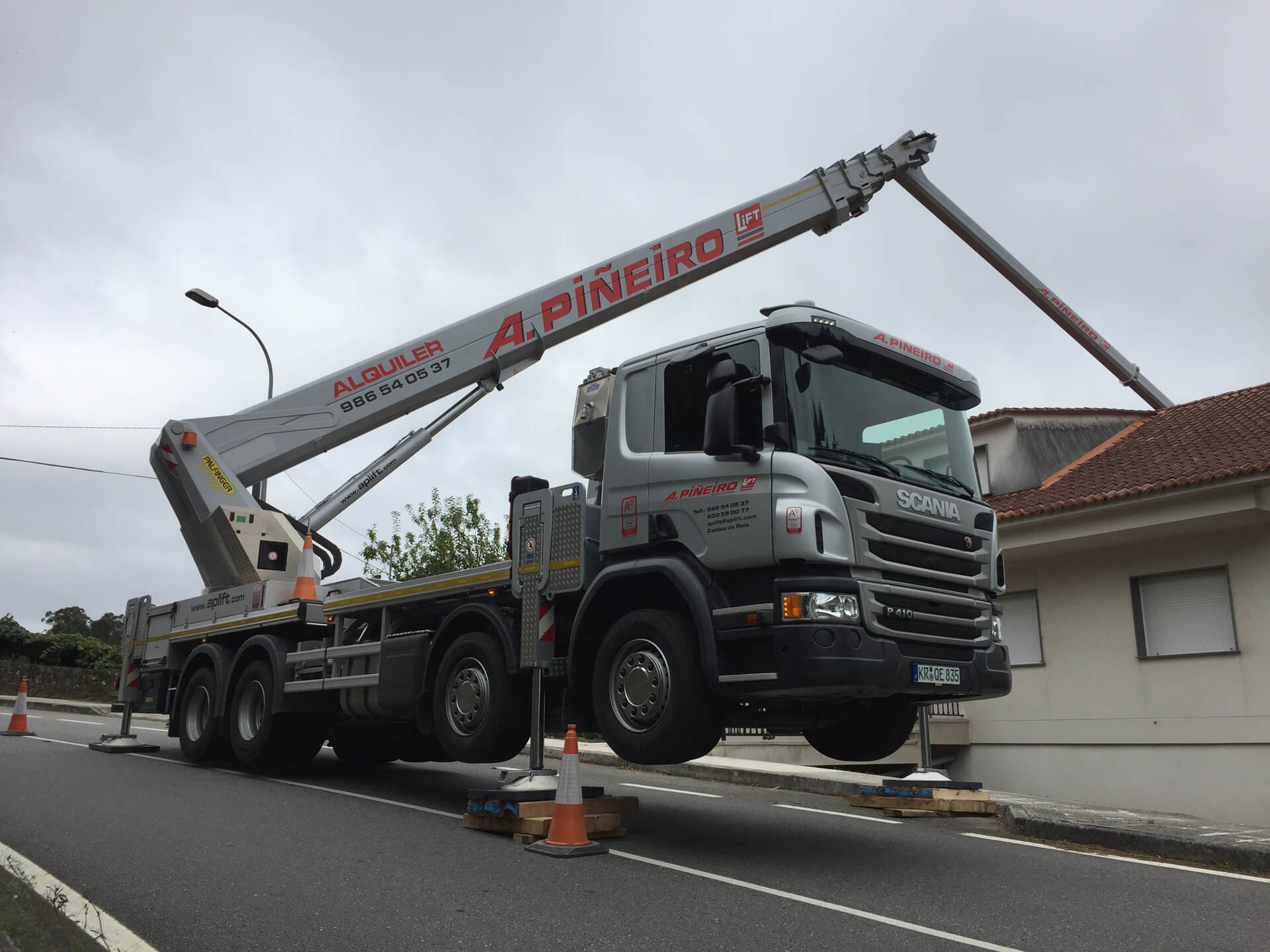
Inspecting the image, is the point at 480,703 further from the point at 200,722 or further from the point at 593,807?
the point at 200,722

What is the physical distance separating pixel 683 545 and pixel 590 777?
239 inches

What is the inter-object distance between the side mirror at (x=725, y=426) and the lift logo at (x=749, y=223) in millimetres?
5955

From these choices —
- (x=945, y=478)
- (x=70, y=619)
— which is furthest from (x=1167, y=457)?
(x=70, y=619)

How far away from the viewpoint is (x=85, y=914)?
4.45 meters

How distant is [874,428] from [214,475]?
701 centimetres

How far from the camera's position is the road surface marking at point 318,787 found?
8164 millimetres

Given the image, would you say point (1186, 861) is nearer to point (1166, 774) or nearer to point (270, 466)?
point (1166, 774)

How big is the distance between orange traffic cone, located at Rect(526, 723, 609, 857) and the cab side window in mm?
1968

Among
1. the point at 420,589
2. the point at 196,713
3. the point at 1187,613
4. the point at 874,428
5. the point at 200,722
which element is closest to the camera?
the point at 874,428

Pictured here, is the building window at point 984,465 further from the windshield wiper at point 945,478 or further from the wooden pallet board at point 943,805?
the windshield wiper at point 945,478

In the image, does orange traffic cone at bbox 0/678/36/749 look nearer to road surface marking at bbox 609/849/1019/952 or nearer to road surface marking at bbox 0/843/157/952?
road surface marking at bbox 0/843/157/952

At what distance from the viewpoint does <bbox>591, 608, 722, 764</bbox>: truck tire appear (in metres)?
6.00

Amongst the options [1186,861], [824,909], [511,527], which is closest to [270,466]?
[511,527]

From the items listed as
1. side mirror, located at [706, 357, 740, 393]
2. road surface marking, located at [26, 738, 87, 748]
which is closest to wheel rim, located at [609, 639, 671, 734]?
side mirror, located at [706, 357, 740, 393]
